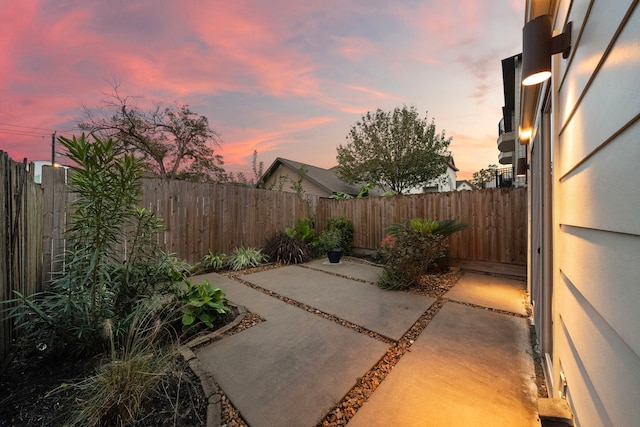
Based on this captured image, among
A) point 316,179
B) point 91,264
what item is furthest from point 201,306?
point 316,179

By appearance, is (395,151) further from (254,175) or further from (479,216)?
(479,216)

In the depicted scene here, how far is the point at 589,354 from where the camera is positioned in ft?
2.71

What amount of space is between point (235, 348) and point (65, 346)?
4.00 feet

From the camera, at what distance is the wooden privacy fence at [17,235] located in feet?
5.75

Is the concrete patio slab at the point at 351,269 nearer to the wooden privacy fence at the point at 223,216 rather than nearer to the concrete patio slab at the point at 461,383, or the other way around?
the wooden privacy fence at the point at 223,216

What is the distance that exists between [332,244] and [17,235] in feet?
15.5

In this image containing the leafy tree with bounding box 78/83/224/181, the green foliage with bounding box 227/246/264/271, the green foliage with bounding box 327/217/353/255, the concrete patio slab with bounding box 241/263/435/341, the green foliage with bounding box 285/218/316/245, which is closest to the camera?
the concrete patio slab with bounding box 241/263/435/341

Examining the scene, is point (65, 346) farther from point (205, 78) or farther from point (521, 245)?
point (521, 245)

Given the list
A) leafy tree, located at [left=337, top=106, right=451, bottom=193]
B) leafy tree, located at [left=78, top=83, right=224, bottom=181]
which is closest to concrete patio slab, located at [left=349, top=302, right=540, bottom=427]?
leafy tree, located at [left=337, top=106, right=451, bottom=193]

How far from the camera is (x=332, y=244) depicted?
5.71 m

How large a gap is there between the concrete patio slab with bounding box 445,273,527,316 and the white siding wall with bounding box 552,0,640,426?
2053 mm

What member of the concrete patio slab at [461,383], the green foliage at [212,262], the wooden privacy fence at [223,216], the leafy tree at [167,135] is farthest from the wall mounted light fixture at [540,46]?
the leafy tree at [167,135]

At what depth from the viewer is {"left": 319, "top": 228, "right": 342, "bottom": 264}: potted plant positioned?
544 cm

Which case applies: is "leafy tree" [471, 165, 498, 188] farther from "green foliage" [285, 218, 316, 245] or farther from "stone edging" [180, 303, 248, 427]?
"stone edging" [180, 303, 248, 427]
